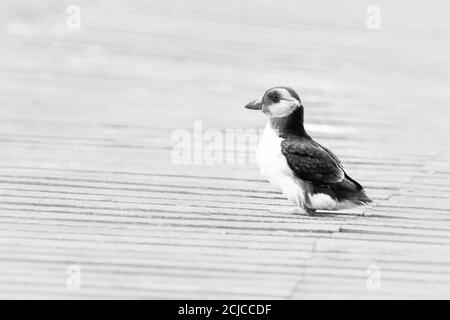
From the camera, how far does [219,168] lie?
7.11m

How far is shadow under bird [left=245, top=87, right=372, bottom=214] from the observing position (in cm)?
571

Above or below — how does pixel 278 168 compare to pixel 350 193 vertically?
above

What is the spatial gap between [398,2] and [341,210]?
9483 mm

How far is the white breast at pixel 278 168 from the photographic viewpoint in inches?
226

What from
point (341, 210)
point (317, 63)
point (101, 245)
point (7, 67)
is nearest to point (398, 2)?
point (317, 63)

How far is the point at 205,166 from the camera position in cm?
713

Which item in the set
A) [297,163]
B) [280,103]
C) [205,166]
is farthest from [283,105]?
[205,166]

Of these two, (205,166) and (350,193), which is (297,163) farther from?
(205,166)

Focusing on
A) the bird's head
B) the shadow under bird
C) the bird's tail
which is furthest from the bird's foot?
the bird's head

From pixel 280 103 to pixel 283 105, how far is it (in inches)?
0.7

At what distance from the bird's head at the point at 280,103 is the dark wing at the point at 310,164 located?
0.49 ft

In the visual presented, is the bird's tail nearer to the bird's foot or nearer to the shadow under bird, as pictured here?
the shadow under bird

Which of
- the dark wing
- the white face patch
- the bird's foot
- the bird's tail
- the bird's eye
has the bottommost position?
the bird's foot
